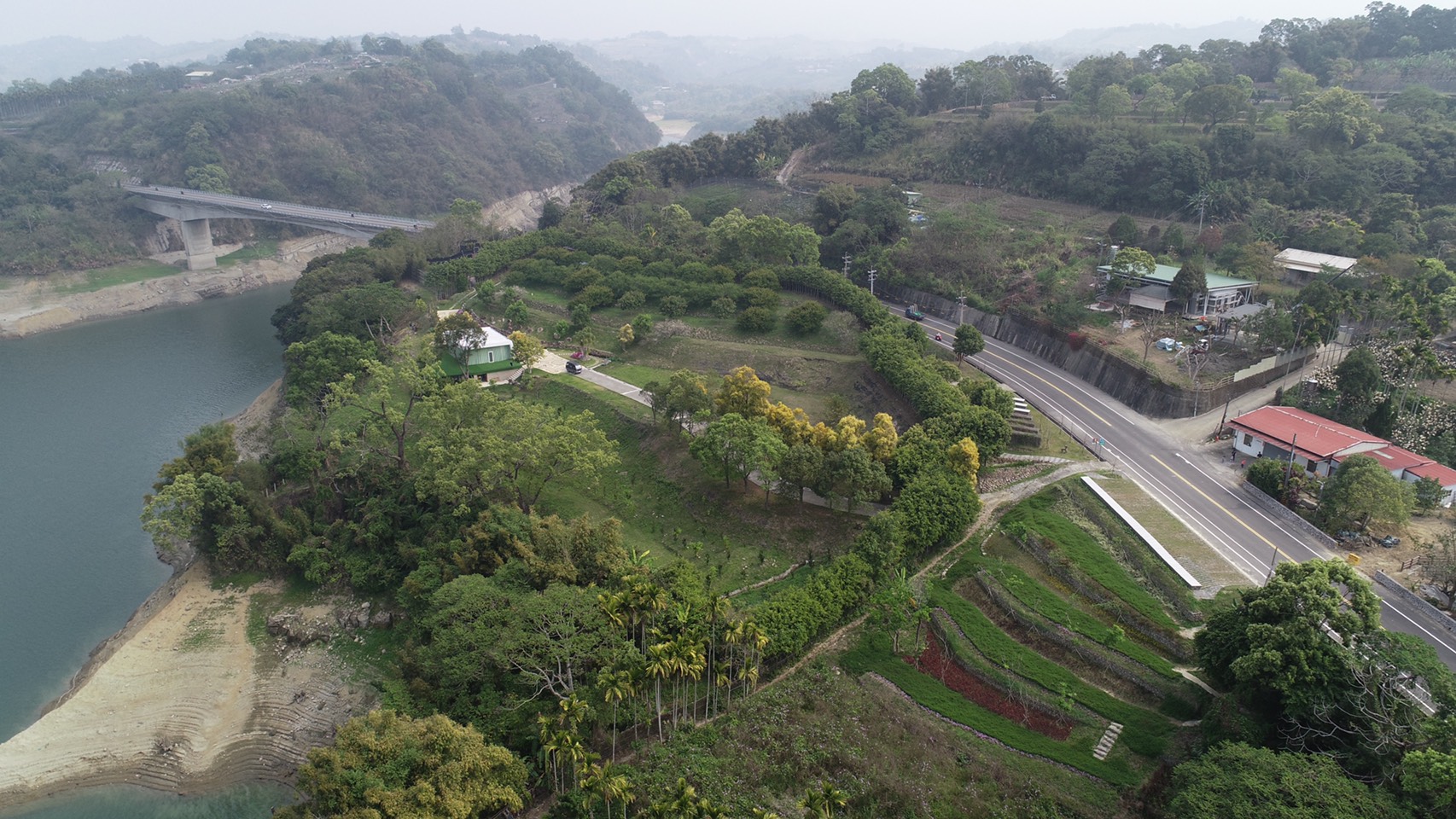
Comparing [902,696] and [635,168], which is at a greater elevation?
[635,168]

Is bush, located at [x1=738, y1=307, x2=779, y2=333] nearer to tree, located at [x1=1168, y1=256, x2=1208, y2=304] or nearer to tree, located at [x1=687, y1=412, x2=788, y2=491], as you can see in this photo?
tree, located at [x1=687, y1=412, x2=788, y2=491]

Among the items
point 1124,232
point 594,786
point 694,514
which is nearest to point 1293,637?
point 594,786

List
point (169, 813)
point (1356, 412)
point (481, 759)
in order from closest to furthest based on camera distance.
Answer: point (481, 759)
point (169, 813)
point (1356, 412)

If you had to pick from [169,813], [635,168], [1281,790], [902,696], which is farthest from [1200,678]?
[635,168]

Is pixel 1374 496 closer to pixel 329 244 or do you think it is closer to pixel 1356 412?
pixel 1356 412

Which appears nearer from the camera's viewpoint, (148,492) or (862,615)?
(862,615)

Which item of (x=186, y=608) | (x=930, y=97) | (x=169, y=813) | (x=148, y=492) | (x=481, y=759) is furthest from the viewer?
(x=930, y=97)
